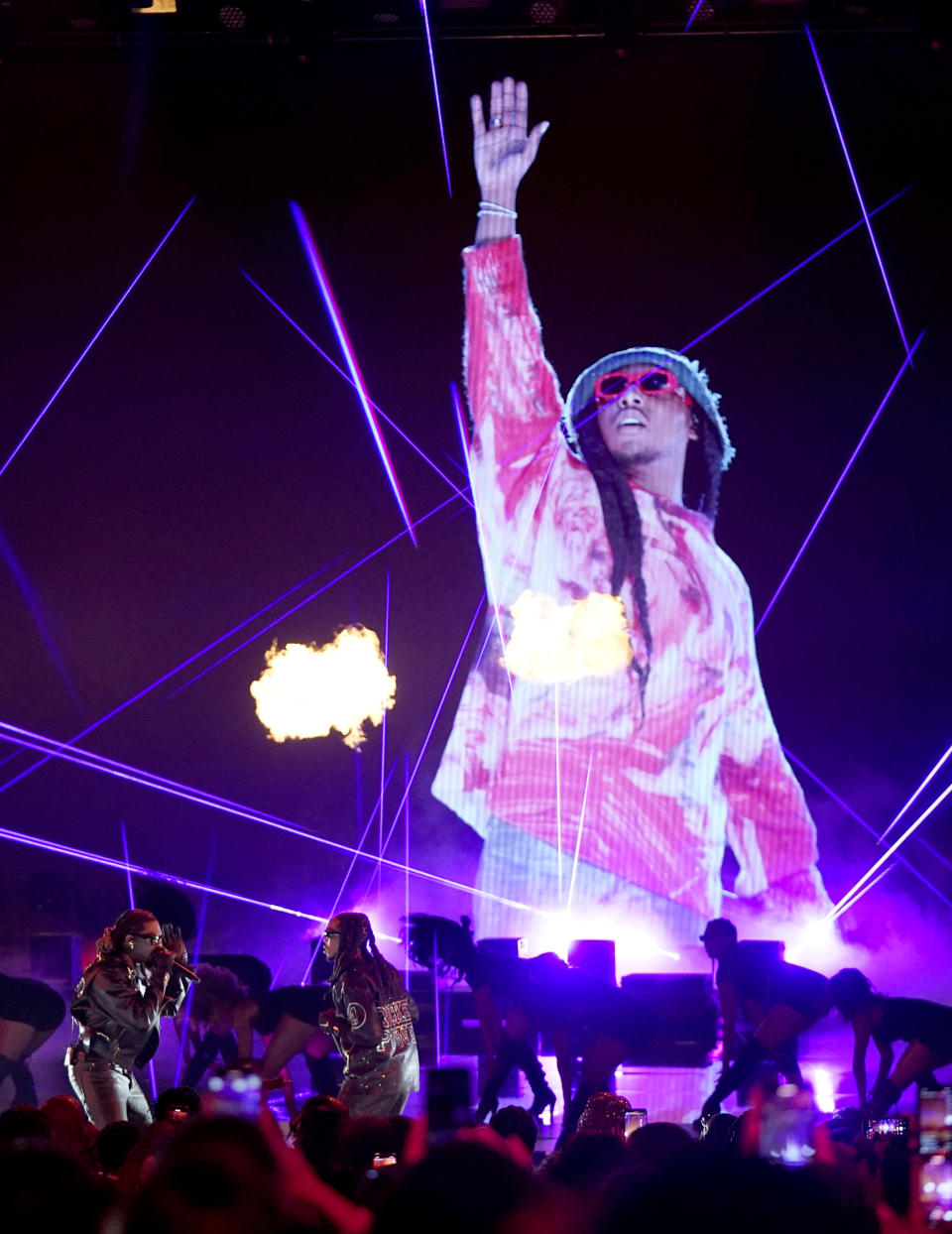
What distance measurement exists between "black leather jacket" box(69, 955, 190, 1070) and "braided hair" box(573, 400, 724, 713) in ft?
18.1

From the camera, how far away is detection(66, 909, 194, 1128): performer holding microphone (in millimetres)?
5008

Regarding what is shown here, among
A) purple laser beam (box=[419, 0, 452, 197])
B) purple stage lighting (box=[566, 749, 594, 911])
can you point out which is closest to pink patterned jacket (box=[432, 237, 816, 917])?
purple stage lighting (box=[566, 749, 594, 911])

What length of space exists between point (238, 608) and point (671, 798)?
3633mm

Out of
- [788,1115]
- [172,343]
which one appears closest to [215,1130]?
[788,1115]

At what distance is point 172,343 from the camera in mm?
10633

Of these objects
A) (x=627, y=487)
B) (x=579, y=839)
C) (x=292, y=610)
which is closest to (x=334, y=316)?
(x=292, y=610)

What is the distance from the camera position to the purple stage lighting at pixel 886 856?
386 inches

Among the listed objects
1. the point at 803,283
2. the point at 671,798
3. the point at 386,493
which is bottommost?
the point at 671,798

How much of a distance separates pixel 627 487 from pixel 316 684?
2.83m

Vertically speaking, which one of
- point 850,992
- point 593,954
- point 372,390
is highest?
point 372,390

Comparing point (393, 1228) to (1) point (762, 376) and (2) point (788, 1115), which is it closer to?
(2) point (788, 1115)

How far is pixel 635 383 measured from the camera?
1038cm

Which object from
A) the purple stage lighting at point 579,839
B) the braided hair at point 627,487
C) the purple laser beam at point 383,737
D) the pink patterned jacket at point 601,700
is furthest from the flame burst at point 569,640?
the purple laser beam at point 383,737

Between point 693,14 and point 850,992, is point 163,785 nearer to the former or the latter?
point 850,992
